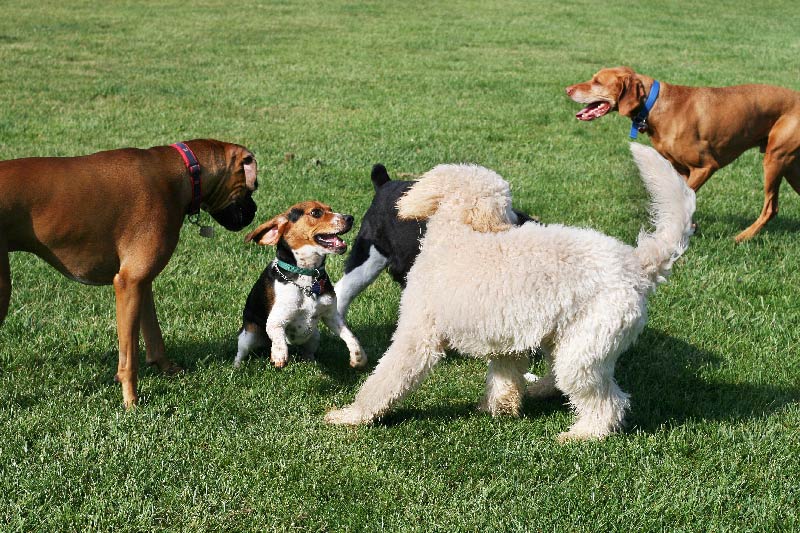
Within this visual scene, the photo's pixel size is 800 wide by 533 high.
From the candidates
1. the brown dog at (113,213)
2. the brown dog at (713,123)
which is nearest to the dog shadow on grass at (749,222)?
the brown dog at (713,123)

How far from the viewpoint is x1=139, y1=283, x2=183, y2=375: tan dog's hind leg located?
527 cm

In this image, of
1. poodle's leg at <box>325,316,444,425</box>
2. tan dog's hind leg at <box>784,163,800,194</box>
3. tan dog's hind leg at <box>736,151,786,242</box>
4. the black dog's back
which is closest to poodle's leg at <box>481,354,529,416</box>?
poodle's leg at <box>325,316,444,425</box>

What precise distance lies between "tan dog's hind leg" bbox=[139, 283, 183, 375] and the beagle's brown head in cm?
75

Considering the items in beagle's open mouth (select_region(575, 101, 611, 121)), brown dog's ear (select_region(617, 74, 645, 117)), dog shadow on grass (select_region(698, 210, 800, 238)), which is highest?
brown dog's ear (select_region(617, 74, 645, 117))

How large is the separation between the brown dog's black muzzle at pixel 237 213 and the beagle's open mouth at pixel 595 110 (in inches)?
174

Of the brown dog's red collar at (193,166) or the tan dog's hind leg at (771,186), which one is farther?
the tan dog's hind leg at (771,186)

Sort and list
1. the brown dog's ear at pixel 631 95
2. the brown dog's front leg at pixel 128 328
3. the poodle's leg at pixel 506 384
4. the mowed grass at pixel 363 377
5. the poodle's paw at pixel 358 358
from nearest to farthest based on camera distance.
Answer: the mowed grass at pixel 363 377 → the brown dog's front leg at pixel 128 328 → the poodle's leg at pixel 506 384 → the poodle's paw at pixel 358 358 → the brown dog's ear at pixel 631 95

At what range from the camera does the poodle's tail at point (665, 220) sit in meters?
4.36

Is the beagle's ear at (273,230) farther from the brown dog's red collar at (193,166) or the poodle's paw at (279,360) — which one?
the poodle's paw at (279,360)

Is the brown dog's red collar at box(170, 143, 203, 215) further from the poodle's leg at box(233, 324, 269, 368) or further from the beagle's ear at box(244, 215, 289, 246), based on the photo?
the poodle's leg at box(233, 324, 269, 368)

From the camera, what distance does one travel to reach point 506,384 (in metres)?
4.83

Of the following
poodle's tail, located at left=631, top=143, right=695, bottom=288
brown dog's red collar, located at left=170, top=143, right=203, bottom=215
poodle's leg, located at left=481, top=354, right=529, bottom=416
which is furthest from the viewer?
brown dog's red collar, located at left=170, top=143, right=203, bottom=215

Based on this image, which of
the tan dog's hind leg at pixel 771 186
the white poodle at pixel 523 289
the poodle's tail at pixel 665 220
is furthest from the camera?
the tan dog's hind leg at pixel 771 186

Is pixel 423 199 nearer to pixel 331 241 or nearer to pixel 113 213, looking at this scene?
pixel 331 241
